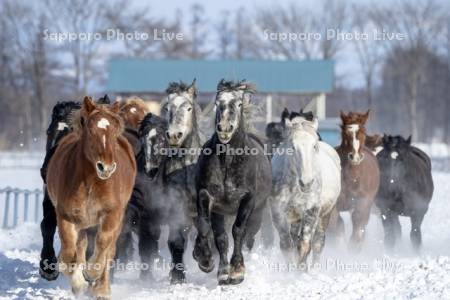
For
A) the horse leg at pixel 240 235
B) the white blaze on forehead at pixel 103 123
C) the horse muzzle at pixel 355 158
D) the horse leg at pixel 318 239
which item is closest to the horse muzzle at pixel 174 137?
the horse leg at pixel 240 235

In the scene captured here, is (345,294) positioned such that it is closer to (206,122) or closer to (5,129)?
(206,122)

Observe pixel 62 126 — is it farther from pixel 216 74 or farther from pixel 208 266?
pixel 216 74

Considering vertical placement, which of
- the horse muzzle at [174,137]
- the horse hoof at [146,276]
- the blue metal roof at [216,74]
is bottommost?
the horse hoof at [146,276]

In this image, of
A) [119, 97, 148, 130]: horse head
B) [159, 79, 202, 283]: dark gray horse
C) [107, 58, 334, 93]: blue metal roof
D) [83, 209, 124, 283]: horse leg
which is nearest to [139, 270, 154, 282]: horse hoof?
[159, 79, 202, 283]: dark gray horse

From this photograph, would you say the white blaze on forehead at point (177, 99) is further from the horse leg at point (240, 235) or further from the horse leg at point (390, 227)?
the horse leg at point (390, 227)

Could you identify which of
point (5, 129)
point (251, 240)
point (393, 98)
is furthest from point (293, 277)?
point (393, 98)

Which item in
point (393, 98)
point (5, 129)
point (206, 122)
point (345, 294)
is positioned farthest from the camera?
point (393, 98)

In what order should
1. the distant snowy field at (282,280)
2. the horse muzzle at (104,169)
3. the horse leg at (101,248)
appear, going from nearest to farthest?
the horse muzzle at (104,169) → the horse leg at (101,248) → the distant snowy field at (282,280)

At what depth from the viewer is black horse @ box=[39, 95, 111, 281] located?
937cm

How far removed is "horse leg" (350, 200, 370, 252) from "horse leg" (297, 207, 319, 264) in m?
2.72

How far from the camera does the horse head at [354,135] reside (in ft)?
42.9

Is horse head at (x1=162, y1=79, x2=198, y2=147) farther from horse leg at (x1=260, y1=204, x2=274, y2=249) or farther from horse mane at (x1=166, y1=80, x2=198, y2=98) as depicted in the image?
horse leg at (x1=260, y1=204, x2=274, y2=249)

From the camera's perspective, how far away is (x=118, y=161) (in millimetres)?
8836

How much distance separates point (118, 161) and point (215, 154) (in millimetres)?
1318
